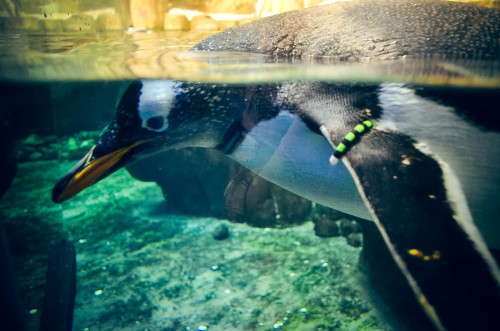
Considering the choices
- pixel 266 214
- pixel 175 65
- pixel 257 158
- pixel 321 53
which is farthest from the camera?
pixel 266 214

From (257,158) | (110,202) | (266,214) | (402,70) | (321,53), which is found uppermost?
(321,53)

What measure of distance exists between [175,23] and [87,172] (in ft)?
10.7

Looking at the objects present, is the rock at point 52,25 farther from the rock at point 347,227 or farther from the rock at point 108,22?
the rock at point 347,227

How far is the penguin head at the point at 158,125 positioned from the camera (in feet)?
5.73

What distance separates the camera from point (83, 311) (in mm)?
3264

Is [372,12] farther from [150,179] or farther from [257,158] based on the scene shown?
[150,179]

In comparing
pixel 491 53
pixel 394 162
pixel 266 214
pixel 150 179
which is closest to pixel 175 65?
pixel 394 162

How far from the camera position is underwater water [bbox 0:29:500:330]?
2.30m

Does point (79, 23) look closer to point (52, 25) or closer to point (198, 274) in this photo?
point (52, 25)

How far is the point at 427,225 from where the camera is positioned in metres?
1.16

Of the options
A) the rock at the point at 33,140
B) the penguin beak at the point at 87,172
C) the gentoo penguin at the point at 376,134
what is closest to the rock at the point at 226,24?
the gentoo penguin at the point at 376,134

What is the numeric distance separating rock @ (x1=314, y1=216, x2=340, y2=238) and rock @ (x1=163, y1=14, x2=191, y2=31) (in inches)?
138

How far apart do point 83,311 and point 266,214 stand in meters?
2.60

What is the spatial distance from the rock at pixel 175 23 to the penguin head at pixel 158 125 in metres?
2.49
